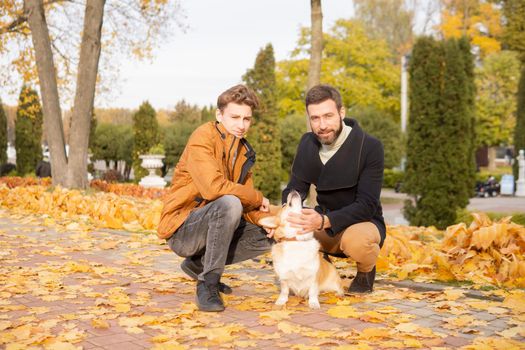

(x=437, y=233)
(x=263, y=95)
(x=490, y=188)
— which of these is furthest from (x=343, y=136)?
(x=490, y=188)

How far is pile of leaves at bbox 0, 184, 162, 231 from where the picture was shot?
8.77 meters

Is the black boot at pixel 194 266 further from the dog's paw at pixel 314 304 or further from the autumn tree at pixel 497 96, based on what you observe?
the autumn tree at pixel 497 96

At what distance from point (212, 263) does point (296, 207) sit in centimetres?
79

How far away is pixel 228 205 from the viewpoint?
402 centimetres

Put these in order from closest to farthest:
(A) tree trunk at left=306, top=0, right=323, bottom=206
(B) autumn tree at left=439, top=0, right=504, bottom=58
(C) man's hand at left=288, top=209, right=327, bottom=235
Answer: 1. (C) man's hand at left=288, top=209, right=327, bottom=235
2. (A) tree trunk at left=306, top=0, right=323, bottom=206
3. (B) autumn tree at left=439, top=0, right=504, bottom=58

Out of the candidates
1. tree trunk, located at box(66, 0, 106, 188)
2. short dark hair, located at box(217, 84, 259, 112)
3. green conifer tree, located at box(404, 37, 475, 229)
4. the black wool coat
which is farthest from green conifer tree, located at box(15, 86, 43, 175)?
the black wool coat

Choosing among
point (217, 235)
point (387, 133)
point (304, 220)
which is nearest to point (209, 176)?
point (217, 235)

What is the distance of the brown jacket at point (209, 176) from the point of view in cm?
404

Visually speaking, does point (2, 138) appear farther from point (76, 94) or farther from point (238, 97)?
point (238, 97)

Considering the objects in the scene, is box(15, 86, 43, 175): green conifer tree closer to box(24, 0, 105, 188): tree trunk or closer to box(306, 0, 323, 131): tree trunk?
box(24, 0, 105, 188): tree trunk

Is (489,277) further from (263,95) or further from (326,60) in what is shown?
(326,60)

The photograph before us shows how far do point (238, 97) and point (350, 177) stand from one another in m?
1.05

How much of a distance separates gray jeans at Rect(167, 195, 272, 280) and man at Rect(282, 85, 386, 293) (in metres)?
0.51

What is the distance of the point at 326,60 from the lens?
37.1m
